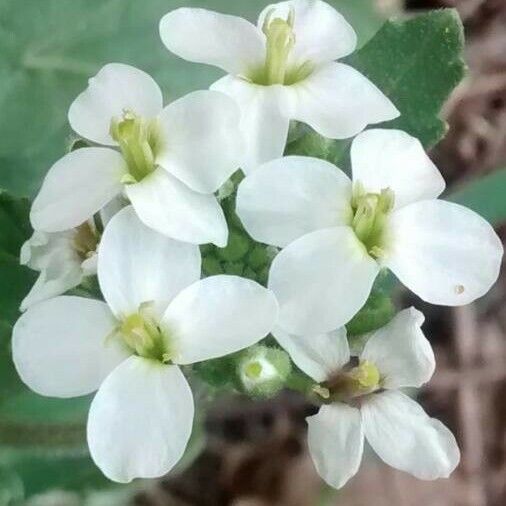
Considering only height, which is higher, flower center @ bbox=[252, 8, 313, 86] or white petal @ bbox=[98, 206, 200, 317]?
flower center @ bbox=[252, 8, 313, 86]

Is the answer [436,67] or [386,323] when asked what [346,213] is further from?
[436,67]

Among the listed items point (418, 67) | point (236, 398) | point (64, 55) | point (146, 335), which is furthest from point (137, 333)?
point (236, 398)

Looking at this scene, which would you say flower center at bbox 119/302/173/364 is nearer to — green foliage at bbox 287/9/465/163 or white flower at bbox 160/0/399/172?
white flower at bbox 160/0/399/172

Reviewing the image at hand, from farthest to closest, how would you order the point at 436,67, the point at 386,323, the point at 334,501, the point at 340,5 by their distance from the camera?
1. the point at 334,501
2. the point at 340,5
3. the point at 436,67
4. the point at 386,323

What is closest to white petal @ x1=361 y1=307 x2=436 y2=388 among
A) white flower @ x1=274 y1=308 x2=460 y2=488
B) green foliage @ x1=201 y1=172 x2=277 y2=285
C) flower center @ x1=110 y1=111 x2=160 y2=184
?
white flower @ x1=274 y1=308 x2=460 y2=488

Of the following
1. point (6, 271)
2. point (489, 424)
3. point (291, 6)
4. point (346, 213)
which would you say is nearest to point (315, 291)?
point (346, 213)

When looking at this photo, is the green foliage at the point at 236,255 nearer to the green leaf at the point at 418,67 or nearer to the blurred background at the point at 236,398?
the green leaf at the point at 418,67
